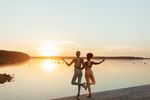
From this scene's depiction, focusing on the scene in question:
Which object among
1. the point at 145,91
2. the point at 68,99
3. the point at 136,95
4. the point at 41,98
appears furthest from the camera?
the point at 41,98

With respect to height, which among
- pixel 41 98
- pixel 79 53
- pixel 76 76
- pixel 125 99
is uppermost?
pixel 79 53

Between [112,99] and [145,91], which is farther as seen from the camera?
[145,91]

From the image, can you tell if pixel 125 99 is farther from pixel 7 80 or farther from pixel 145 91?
pixel 7 80

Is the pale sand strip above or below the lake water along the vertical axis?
above

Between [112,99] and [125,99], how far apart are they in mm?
682

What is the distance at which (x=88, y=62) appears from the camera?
669 inches

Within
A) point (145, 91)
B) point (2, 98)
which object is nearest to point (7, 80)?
point (2, 98)

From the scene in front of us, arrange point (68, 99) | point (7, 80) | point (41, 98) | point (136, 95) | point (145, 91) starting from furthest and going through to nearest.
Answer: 1. point (7, 80)
2. point (41, 98)
3. point (145, 91)
4. point (136, 95)
5. point (68, 99)

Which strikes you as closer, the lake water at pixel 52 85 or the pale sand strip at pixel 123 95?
the pale sand strip at pixel 123 95

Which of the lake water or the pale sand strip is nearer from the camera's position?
the pale sand strip

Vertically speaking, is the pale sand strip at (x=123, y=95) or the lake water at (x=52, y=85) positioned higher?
the pale sand strip at (x=123, y=95)

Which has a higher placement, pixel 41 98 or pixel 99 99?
pixel 99 99

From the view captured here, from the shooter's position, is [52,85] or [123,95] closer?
[123,95]

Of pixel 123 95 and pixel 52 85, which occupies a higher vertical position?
pixel 123 95
